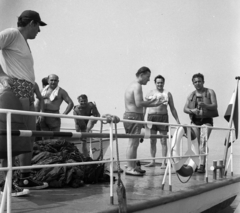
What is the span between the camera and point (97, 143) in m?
9.70

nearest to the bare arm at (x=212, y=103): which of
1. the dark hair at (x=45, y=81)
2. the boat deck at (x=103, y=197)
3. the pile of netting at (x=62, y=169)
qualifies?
the boat deck at (x=103, y=197)

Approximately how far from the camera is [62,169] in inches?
161

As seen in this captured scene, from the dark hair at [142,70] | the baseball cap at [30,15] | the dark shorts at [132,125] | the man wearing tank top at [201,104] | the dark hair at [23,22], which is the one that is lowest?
the dark shorts at [132,125]

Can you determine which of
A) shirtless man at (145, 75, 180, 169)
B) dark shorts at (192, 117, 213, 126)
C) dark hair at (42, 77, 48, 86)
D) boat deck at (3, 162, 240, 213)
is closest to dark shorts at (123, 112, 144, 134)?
boat deck at (3, 162, 240, 213)

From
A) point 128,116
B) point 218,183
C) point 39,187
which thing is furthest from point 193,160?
point 39,187

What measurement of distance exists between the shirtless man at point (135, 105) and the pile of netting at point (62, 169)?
2.46 feet

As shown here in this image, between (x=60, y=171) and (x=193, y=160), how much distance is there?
168 centimetres

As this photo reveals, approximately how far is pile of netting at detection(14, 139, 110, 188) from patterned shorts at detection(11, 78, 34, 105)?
923mm

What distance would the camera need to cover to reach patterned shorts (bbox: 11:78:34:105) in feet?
10.5

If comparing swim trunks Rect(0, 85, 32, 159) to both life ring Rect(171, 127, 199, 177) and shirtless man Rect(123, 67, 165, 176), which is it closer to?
life ring Rect(171, 127, 199, 177)

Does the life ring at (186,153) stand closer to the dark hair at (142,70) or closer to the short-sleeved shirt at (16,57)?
the dark hair at (142,70)

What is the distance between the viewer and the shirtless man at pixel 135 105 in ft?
17.0

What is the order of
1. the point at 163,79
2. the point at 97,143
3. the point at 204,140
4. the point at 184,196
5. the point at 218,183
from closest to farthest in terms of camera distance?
the point at 184,196 → the point at 218,183 → the point at 204,140 → the point at 163,79 → the point at 97,143

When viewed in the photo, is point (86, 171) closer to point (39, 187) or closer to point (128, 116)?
point (39, 187)
